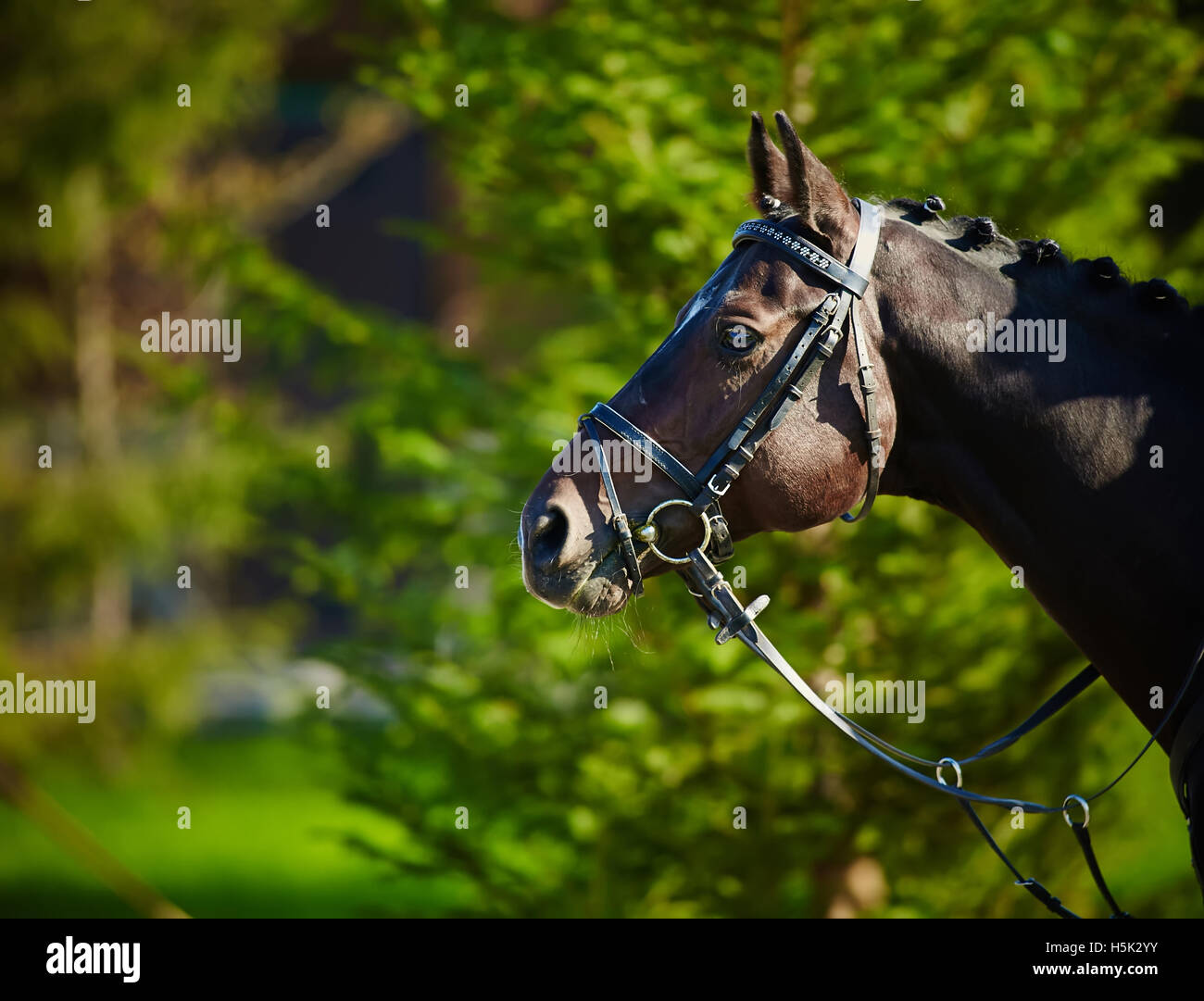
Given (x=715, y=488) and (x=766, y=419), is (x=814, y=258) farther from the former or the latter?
(x=715, y=488)

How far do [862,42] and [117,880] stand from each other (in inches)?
200

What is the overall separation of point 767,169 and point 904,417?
73 cm

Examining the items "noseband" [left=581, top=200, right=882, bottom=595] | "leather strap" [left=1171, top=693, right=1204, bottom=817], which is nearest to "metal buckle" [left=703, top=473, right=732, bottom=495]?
"noseband" [left=581, top=200, right=882, bottom=595]

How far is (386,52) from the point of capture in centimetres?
509

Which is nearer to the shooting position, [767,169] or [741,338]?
[741,338]

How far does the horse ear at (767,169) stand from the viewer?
2.62 m

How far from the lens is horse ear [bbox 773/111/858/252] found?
101 inches

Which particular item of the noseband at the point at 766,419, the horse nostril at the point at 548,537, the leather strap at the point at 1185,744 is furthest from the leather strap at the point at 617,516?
the leather strap at the point at 1185,744

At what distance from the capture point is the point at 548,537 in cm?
255

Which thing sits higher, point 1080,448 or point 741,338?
point 741,338

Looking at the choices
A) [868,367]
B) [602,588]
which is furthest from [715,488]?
[868,367]

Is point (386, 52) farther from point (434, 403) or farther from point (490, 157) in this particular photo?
point (434, 403)

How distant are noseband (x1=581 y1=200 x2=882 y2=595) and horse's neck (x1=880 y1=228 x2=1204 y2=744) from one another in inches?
4.6
